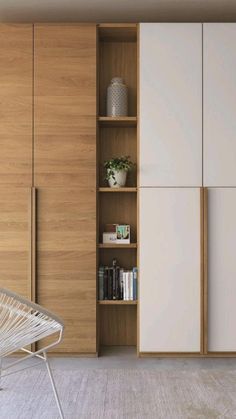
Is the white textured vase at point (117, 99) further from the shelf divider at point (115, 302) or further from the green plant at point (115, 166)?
the shelf divider at point (115, 302)

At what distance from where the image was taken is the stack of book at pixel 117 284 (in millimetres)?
3771

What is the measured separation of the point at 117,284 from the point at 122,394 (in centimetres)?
100

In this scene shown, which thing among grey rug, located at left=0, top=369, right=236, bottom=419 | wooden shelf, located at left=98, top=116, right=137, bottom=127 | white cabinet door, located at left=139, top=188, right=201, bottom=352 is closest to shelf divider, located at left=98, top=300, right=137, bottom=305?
white cabinet door, located at left=139, top=188, right=201, bottom=352

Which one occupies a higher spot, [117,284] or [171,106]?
[171,106]

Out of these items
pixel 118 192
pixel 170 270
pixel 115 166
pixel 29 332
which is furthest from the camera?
pixel 118 192

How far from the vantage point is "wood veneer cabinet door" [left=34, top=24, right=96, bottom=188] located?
145 inches

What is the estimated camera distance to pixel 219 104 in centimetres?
365

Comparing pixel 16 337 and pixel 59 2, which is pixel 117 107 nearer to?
pixel 59 2

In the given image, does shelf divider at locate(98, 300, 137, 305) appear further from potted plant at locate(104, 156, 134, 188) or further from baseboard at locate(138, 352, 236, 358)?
potted plant at locate(104, 156, 134, 188)

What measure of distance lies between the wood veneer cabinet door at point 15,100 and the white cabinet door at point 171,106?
831mm

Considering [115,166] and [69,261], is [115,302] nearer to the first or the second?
[69,261]

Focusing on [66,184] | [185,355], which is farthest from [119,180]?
[185,355]

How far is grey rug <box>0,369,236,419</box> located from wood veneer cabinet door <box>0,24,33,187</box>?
1.42 m

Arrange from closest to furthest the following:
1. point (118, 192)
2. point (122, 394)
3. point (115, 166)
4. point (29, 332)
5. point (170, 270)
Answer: point (29, 332), point (122, 394), point (170, 270), point (115, 166), point (118, 192)
